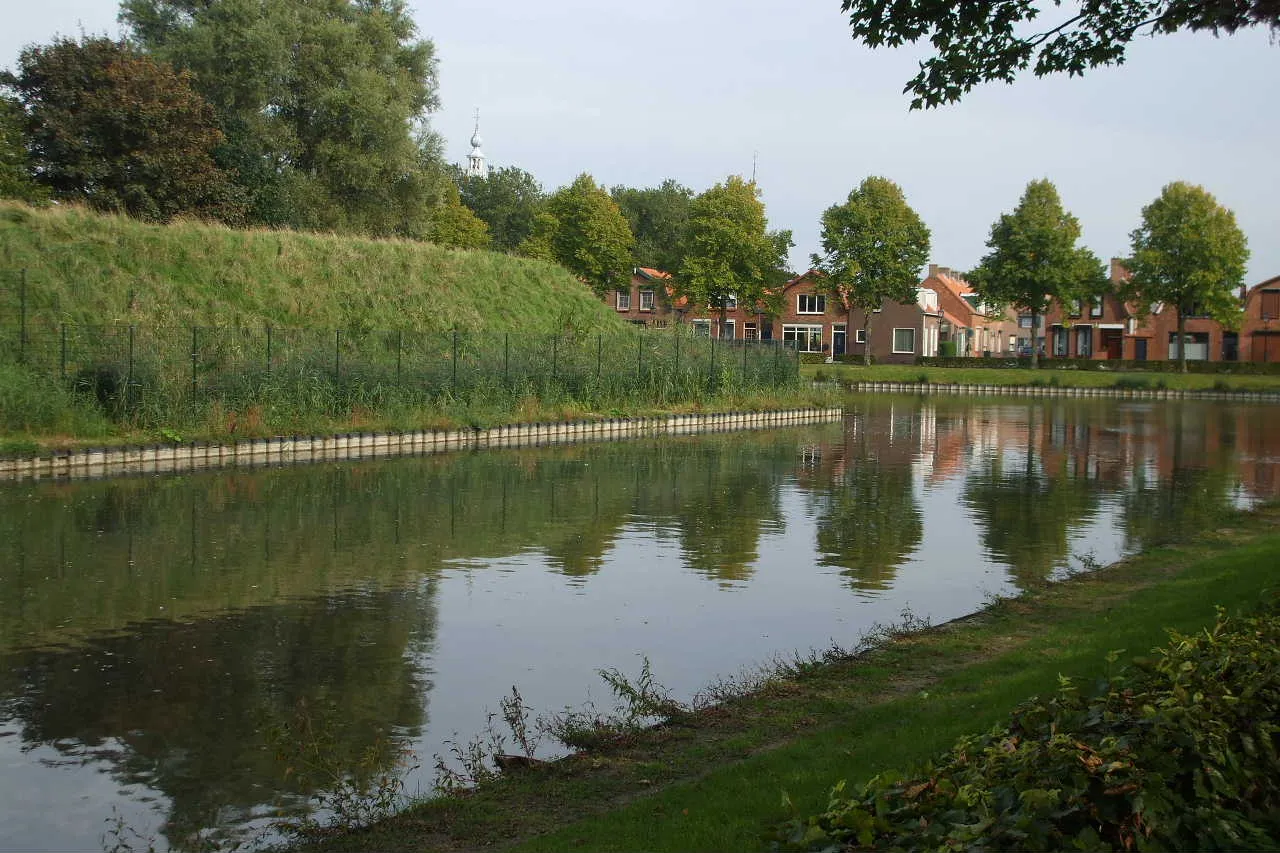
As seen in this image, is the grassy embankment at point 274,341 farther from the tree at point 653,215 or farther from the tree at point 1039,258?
the tree at point 653,215

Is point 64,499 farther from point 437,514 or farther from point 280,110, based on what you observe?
point 280,110

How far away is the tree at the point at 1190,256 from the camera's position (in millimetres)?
63500

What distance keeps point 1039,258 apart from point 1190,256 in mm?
7803

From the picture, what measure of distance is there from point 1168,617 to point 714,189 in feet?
205

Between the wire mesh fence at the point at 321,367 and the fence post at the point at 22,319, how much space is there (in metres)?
0.04

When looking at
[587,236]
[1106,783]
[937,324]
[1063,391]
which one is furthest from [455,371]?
[937,324]

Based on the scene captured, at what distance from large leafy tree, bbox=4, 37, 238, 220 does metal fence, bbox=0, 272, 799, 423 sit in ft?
28.0


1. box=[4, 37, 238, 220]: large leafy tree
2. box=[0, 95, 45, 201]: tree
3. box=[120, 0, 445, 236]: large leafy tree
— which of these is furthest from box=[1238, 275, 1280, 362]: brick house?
box=[0, 95, 45, 201]: tree

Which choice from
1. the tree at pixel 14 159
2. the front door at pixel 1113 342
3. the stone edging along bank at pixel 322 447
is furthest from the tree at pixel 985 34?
the front door at pixel 1113 342

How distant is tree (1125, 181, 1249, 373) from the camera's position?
63.5 meters

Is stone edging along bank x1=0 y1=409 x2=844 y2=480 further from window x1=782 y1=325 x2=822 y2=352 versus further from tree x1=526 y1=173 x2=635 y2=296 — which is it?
window x1=782 y1=325 x2=822 y2=352

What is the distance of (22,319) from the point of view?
2380 cm

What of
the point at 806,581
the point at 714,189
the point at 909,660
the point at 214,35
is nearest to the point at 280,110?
the point at 214,35

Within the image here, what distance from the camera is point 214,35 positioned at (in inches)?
1747
